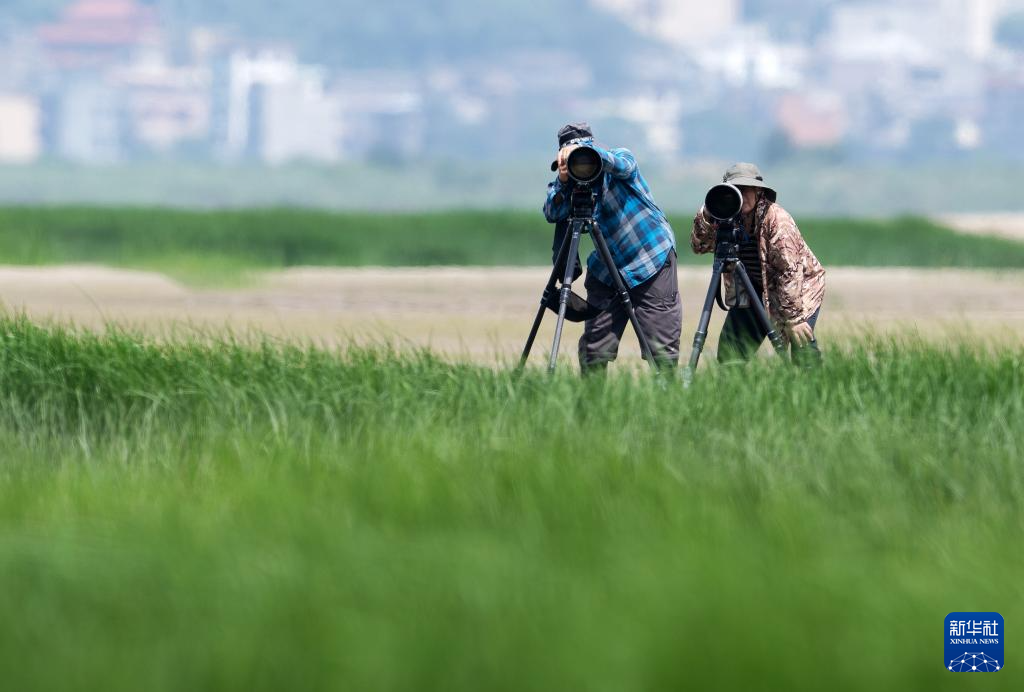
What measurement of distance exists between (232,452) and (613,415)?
59.1 inches

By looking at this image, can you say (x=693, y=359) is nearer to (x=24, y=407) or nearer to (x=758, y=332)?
(x=758, y=332)

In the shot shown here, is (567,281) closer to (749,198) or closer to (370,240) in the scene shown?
(749,198)

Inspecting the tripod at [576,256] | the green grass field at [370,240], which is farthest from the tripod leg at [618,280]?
the green grass field at [370,240]

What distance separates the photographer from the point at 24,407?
7.86 m

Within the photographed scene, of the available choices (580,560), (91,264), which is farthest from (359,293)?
(580,560)

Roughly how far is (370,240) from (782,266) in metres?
28.3

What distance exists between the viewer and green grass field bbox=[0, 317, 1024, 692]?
4328 millimetres

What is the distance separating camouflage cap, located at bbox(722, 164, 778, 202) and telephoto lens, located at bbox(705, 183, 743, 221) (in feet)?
0.57

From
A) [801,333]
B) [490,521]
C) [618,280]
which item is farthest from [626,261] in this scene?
[490,521]

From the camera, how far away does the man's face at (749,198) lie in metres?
8.21

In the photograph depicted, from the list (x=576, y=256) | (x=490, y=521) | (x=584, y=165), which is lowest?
(x=490, y=521)

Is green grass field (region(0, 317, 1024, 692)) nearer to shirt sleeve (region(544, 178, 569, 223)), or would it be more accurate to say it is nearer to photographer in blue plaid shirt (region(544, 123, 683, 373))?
photographer in blue plaid shirt (region(544, 123, 683, 373))
